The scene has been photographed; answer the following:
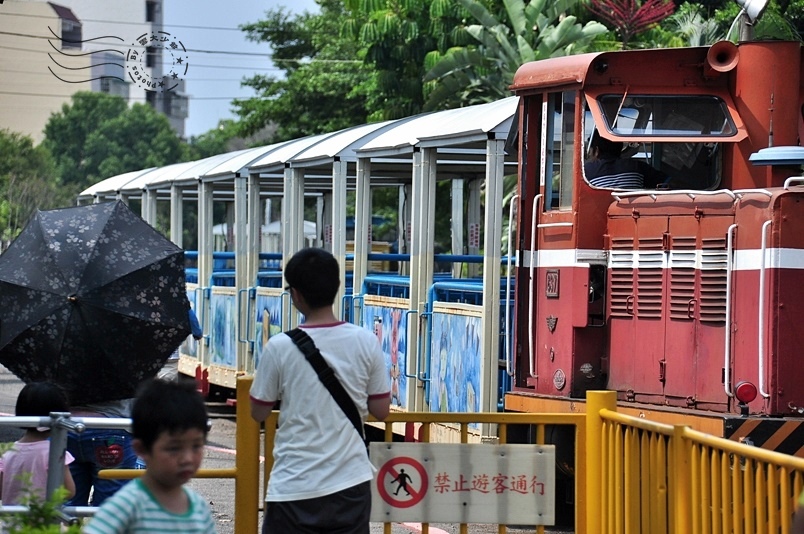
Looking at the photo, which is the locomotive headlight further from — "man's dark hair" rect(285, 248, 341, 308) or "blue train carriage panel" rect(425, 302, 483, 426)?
"man's dark hair" rect(285, 248, 341, 308)

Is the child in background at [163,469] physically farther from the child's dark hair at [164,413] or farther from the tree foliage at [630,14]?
the tree foliage at [630,14]

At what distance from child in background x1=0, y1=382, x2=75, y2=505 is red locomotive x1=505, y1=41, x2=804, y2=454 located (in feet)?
13.0

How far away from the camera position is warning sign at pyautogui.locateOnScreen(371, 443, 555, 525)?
20.6 ft

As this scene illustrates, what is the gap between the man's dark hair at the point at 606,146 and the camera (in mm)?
9312

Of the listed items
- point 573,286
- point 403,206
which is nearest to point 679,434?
point 573,286

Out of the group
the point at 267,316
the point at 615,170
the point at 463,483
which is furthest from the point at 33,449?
the point at 267,316

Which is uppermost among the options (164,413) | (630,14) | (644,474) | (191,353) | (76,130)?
(76,130)

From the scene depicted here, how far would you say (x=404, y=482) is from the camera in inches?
249

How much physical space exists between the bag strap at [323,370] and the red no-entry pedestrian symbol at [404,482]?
1091 millimetres

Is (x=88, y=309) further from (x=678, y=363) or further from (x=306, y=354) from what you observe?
(x=678, y=363)

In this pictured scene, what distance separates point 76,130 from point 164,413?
229 ft

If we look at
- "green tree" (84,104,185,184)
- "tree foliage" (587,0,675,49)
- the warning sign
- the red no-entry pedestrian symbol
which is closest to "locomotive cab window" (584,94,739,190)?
the warning sign

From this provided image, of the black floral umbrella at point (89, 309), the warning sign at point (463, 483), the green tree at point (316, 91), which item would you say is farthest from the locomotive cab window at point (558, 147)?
the green tree at point (316, 91)

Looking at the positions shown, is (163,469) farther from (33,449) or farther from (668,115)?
(668,115)
